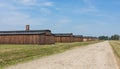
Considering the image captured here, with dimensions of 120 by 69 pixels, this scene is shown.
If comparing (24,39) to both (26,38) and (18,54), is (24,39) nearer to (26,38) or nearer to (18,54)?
(26,38)

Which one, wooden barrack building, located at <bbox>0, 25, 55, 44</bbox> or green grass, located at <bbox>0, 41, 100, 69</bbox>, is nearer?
green grass, located at <bbox>0, 41, 100, 69</bbox>

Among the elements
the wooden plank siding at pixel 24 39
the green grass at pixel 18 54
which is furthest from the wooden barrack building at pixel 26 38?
the green grass at pixel 18 54

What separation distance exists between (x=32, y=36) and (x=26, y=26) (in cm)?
2114

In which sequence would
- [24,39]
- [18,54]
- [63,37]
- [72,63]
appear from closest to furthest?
[72,63], [18,54], [24,39], [63,37]

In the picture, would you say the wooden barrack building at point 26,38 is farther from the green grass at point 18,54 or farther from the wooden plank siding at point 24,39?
the green grass at point 18,54

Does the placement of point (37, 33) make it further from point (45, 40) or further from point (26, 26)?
point (26, 26)

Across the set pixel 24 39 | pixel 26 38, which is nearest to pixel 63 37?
pixel 26 38

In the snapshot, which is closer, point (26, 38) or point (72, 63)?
point (72, 63)

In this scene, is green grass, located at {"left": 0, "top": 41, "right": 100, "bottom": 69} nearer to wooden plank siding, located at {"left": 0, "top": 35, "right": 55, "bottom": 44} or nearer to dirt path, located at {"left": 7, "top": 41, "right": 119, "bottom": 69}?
dirt path, located at {"left": 7, "top": 41, "right": 119, "bottom": 69}

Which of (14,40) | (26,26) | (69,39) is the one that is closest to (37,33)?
(14,40)

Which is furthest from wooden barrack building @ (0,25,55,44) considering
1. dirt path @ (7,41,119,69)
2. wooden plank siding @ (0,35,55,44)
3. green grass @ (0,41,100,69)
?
dirt path @ (7,41,119,69)

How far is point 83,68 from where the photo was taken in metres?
15.2

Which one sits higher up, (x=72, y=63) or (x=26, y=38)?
(x=26, y=38)

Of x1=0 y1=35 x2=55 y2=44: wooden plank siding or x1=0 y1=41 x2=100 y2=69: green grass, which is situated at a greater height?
x1=0 y1=35 x2=55 y2=44: wooden plank siding
